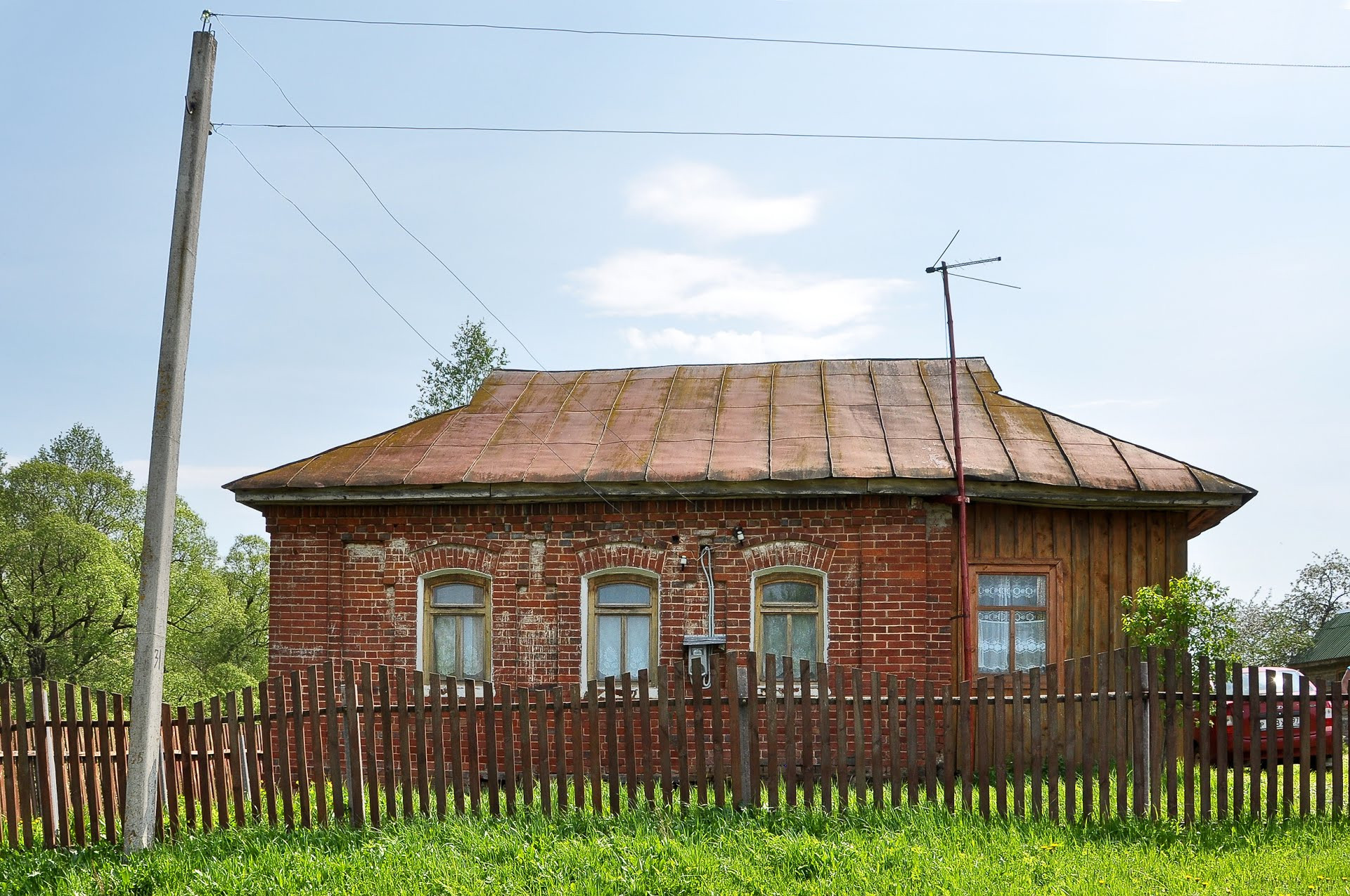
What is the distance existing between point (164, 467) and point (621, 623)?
5511 millimetres

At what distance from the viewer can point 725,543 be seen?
1197 centimetres

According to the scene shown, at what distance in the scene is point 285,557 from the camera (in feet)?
41.3

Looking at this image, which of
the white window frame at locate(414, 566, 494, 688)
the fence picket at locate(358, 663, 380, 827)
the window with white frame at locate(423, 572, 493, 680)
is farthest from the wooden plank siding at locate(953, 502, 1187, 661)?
the fence picket at locate(358, 663, 380, 827)

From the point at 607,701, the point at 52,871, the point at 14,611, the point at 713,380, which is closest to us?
the point at 52,871

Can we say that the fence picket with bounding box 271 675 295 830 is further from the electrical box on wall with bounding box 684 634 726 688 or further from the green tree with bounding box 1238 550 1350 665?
the green tree with bounding box 1238 550 1350 665

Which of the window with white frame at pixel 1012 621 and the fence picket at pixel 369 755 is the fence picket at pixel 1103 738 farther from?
the fence picket at pixel 369 755

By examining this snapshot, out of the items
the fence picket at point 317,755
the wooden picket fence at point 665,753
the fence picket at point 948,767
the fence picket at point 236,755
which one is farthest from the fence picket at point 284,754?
the fence picket at point 948,767

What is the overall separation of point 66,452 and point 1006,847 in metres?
34.0

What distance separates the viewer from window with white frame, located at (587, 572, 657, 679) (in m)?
12.2

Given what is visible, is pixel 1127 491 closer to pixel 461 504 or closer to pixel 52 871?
pixel 461 504

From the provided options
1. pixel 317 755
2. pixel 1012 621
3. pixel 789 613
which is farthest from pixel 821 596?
pixel 317 755

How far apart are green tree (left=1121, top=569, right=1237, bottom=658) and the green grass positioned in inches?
134

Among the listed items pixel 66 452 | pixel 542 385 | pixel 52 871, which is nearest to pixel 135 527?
pixel 66 452

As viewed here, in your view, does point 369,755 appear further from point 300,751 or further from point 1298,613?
point 1298,613
